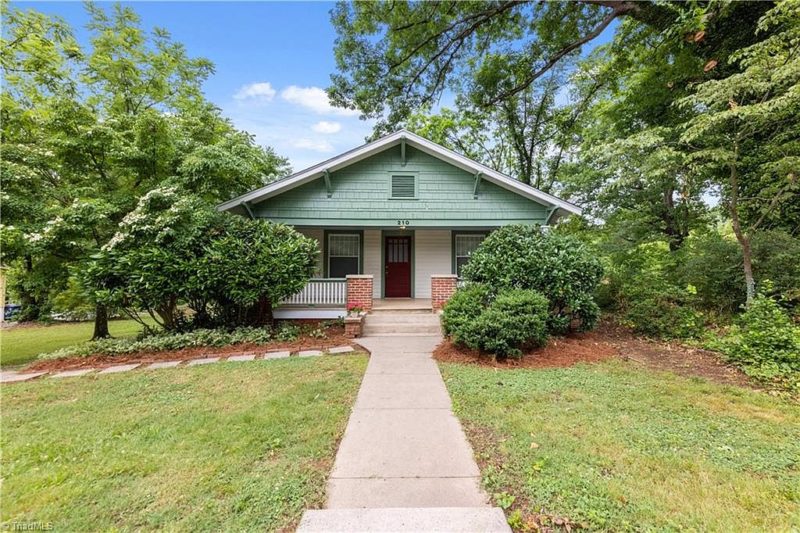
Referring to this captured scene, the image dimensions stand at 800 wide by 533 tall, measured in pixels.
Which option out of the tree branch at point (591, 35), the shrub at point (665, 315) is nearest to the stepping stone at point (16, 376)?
the shrub at point (665, 315)

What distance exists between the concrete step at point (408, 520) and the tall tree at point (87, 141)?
8068mm

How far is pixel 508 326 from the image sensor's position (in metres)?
5.74

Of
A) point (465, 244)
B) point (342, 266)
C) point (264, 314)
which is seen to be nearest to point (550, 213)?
point (465, 244)

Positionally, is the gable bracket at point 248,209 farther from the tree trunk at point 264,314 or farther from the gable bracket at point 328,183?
the tree trunk at point 264,314

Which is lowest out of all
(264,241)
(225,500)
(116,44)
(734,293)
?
(225,500)

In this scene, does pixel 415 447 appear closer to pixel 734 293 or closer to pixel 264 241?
pixel 264 241

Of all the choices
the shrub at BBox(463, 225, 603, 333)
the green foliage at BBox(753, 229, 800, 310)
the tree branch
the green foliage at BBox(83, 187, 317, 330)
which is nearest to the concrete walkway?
the shrub at BBox(463, 225, 603, 333)

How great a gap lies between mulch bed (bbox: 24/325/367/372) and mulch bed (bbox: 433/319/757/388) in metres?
2.30

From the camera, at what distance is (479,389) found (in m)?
4.48

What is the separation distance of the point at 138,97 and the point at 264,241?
19.8 feet

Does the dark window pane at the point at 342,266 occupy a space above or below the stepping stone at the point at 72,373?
above

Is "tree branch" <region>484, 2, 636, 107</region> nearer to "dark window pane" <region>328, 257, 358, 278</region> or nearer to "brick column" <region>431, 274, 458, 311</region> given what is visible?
"brick column" <region>431, 274, 458, 311</region>

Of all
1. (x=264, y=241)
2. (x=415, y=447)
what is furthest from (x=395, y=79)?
(x=415, y=447)

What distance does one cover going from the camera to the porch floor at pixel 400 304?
9195 mm
